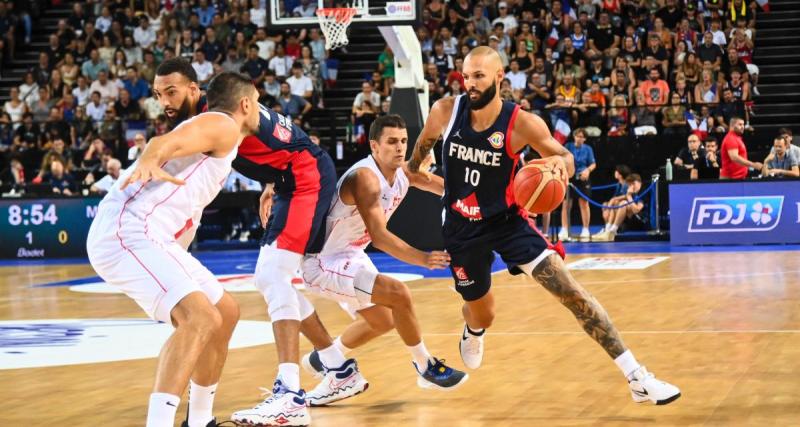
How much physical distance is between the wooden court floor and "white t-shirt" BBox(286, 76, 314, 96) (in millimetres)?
9945

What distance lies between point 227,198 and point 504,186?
1224 cm

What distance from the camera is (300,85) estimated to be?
21016 mm

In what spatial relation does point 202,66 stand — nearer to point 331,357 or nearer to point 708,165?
point 708,165

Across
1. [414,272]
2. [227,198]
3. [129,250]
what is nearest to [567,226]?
[414,272]

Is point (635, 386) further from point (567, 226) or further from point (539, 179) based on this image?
point (567, 226)

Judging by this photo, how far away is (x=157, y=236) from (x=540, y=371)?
2839 millimetres

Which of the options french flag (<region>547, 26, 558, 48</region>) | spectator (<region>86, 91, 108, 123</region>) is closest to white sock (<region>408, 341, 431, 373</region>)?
french flag (<region>547, 26, 558, 48</region>)

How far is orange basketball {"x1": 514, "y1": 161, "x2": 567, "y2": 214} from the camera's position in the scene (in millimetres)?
5864

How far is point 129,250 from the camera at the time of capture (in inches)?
196

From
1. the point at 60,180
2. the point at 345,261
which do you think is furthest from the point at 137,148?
the point at 345,261

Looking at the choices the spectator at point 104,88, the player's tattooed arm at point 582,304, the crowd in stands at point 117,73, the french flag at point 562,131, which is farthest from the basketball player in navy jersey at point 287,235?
the spectator at point 104,88

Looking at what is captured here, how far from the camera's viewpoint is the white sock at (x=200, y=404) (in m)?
5.44

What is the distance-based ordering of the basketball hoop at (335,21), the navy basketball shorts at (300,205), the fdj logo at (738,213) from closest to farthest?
the navy basketball shorts at (300,205) → the basketball hoop at (335,21) → the fdj logo at (738,213)

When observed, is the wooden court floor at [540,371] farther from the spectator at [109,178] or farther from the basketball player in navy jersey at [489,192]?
the spectator at [109,178]
